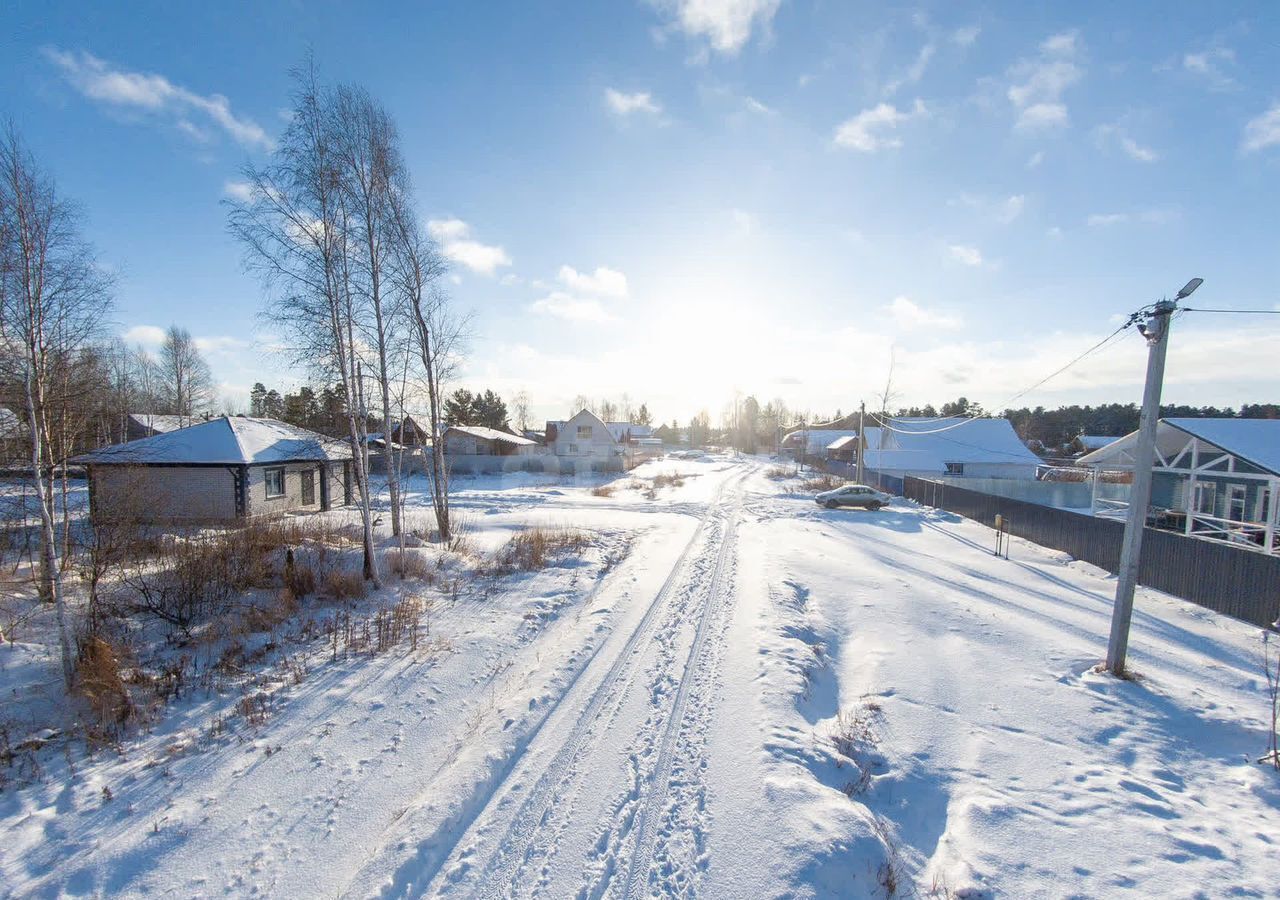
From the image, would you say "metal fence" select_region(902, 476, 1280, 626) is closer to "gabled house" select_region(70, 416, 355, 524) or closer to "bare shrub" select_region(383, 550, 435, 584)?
"bare shrub" select_region(383, 550, 435, 584)

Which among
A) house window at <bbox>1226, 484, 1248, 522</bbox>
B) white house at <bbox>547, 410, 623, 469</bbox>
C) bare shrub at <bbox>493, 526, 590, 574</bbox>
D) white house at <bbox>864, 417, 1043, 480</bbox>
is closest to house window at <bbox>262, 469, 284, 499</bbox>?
bare shrub at <bbox>493, 526, 590, 574</bbox>

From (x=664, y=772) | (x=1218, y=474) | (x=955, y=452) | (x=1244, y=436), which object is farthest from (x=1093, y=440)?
(x=664, y=772)

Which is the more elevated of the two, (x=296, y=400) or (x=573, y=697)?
(x=296, y=400)

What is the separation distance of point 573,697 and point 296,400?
453 inches

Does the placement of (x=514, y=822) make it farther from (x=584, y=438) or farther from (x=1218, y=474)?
(x=584, y=438)

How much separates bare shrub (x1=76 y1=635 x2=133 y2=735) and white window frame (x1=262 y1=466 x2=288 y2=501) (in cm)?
1780

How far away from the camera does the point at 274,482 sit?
2294 cm

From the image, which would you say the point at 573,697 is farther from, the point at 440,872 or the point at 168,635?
the point at 168,635

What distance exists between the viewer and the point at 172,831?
4.21 meters

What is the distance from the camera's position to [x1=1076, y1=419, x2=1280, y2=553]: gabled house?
15.1 m

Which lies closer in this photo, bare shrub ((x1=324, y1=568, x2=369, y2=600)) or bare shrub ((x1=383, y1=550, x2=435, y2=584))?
bare shrub ((x1=324, y1=568, x2=369, y2=600))

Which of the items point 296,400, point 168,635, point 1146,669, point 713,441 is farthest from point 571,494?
point 713,441

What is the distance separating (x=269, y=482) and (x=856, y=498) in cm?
2781

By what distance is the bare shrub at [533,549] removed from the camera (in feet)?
43.6
